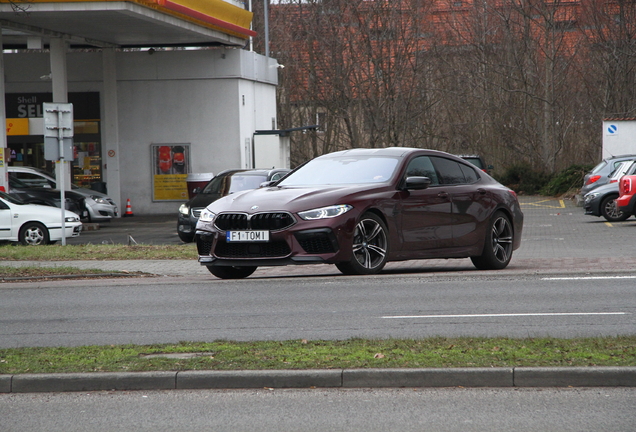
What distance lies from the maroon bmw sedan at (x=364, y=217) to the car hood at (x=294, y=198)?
1 centimetres

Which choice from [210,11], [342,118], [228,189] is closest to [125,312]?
[228,189]

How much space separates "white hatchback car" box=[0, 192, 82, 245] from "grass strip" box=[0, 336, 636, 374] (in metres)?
14.5

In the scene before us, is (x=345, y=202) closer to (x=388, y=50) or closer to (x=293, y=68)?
(x=388, y=50)

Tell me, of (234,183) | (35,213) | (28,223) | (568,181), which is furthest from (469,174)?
(568,181)

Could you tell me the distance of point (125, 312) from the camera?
9711 mm

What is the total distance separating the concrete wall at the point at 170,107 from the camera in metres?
34.3

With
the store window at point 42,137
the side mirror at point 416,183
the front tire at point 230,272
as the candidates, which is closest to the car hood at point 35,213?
the front tire at point 230,272

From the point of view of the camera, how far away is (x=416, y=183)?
11.7m

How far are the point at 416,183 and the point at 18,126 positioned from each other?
25.5m

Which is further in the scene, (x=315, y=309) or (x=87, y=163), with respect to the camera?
(x=87, y=163)

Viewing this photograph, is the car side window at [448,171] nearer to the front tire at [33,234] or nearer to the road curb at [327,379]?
the road curb at [327,379]

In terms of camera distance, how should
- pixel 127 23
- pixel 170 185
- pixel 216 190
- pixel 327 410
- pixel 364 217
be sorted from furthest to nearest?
pixel 170 185
pixel 127 23
pixel 216 190
pixel 364 217
pixel 327 410

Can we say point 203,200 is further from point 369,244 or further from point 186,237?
point 369,244

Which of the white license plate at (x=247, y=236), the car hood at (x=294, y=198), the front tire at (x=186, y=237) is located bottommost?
the front tire at (x=186, y=237)
